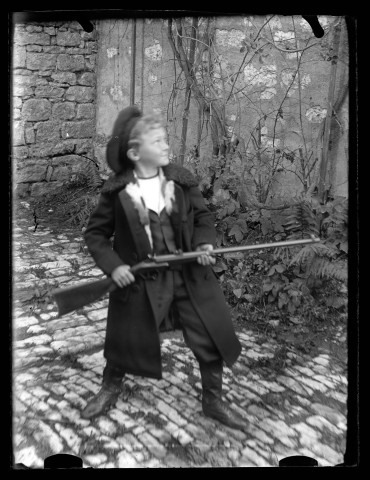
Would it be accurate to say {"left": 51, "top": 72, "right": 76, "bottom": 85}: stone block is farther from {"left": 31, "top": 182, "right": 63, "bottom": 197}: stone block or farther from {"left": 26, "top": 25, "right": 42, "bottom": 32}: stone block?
{"left": 31, "top": 182, "right": 63, "bottom": 197}: stone block

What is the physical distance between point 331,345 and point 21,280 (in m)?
1.28

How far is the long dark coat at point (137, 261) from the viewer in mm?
2234

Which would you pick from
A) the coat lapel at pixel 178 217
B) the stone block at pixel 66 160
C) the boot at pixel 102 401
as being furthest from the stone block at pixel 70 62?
the boot at pixel 102 401

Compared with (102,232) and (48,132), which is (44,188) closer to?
(48,132)

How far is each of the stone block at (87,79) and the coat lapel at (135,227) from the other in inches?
22.5

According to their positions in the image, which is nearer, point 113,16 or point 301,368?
point 113,16

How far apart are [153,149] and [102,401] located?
3.32 ft

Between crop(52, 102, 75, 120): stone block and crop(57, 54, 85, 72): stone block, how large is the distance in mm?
140

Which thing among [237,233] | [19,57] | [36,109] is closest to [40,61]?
[19,57]

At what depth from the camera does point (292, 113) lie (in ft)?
8.07

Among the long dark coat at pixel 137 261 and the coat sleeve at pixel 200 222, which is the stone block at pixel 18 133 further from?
the coat sleeve at pixel 200 222

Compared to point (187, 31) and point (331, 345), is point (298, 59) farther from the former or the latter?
point (331, 345)

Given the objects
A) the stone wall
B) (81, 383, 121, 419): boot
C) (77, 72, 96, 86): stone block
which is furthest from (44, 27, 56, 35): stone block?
(81, 383, 121, 419): boot
